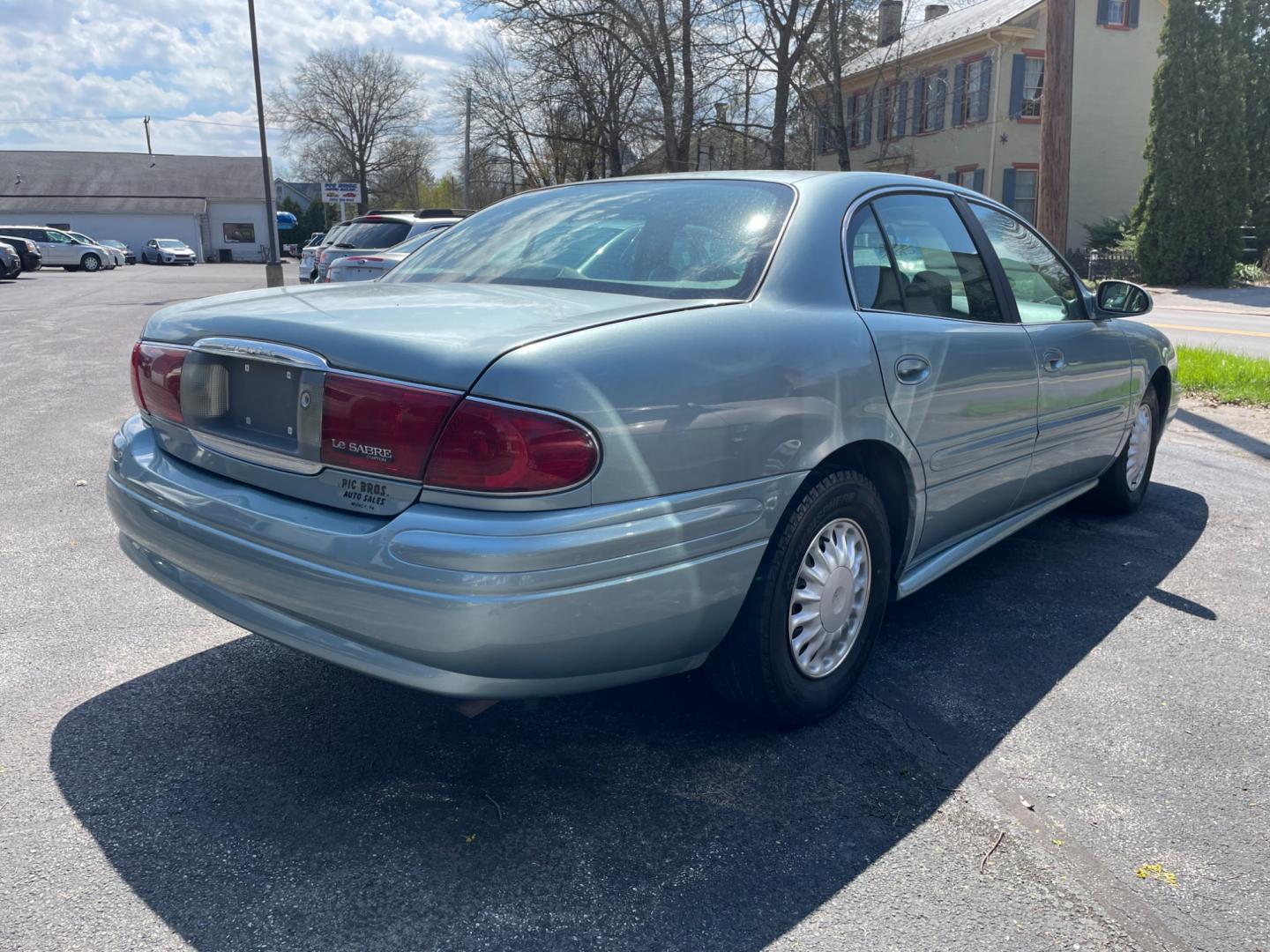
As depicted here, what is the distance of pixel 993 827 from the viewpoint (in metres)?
2.59

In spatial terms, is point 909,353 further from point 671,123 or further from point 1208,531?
point 671,123

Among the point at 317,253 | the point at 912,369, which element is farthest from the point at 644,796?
the point at 317,253

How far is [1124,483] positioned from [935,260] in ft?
7.30

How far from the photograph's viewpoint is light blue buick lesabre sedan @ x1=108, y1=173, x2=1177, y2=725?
2252 millimetres

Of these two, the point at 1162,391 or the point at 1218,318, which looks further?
the point at 1218,318

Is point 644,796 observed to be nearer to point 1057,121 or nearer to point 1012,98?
point 1057,121

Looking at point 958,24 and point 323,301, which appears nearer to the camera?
point 323,301

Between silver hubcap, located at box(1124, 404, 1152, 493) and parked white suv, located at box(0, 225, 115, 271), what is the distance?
148 feet

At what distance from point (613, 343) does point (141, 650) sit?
2.14 metres

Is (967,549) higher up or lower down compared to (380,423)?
lower down

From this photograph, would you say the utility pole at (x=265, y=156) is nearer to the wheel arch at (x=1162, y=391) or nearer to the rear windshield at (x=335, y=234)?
the rear windshield at (x=335, y=234)

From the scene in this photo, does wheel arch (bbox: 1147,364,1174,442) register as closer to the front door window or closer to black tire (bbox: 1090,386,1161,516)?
black tire (bbox: 1090,386,1161,516)

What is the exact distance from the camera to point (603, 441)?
2289mm

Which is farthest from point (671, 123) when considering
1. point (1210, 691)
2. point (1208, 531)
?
point (1210, 691)
